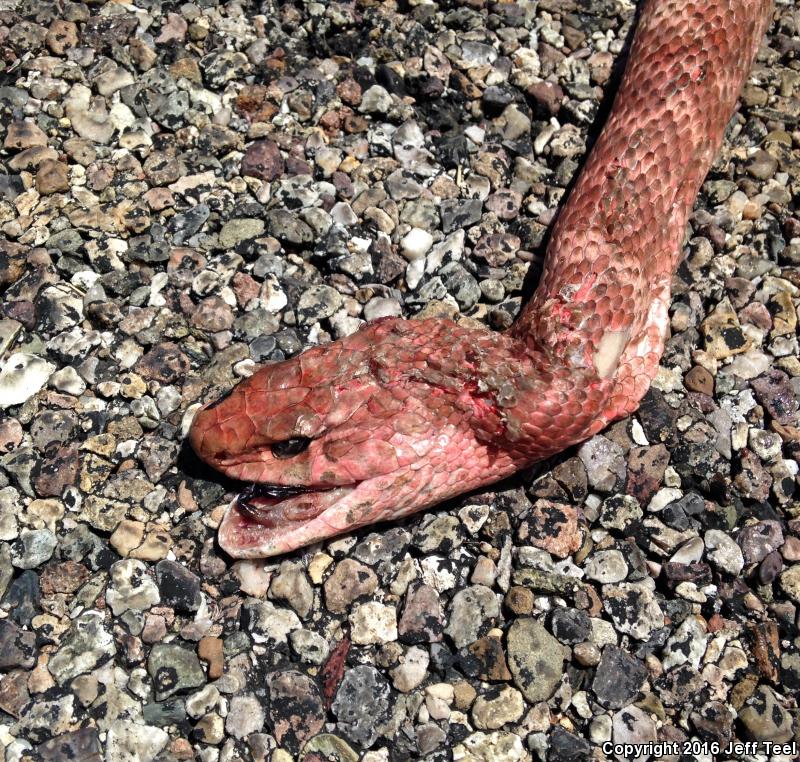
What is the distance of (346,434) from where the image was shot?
349 centimetres


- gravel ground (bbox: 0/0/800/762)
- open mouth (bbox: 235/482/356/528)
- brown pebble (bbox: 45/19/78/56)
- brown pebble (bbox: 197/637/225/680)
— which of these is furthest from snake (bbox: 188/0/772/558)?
brown pebble (bbox: 45/19/78/56)

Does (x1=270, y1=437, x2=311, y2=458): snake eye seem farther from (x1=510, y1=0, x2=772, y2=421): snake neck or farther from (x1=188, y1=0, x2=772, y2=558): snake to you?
(x1=510, y1=0, x2=772, y2=421): snake neck

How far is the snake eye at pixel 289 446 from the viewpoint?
349 centimetres

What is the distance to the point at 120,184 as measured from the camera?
468 cm

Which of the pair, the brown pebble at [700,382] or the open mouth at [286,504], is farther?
the brown pebble at [700,382]

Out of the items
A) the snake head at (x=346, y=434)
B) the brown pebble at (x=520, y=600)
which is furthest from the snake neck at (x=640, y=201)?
the brown pebble at (x=520, y=600)

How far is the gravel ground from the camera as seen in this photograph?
345 centimetres

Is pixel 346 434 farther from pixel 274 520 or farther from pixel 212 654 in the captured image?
pixel 212 654

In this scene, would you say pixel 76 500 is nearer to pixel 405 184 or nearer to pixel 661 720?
pixel 405 184

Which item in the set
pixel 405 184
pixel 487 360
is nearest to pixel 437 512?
pixel 487 360

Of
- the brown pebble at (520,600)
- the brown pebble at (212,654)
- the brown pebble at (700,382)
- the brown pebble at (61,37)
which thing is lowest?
the brown pebble at (212,654)

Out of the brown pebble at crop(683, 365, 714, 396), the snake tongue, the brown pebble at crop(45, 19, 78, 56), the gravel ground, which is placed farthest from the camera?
the brown pebble at crop(45, 19, 78, 56)

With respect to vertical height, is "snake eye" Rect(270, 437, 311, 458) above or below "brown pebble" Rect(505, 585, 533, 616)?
above

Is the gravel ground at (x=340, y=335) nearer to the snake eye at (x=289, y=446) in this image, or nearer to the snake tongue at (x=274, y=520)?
the snake tongue at (x=274, y=520)
